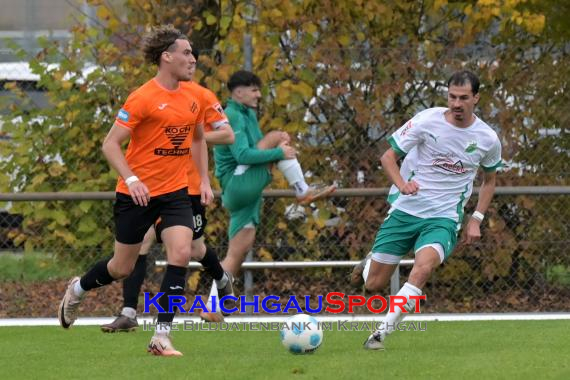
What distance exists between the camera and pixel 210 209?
39.4 feet

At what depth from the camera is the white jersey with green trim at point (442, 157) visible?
8.79m

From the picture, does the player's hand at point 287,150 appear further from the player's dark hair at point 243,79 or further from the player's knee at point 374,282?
the player's knee at point 374,282

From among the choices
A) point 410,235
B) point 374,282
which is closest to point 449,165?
point 410,235

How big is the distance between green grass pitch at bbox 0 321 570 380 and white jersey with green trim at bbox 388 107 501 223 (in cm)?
93

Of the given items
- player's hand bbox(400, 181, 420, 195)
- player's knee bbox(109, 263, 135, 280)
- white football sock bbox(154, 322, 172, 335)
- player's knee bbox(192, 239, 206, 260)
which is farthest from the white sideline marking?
white football sock bbox(154, 322, 172, 335)

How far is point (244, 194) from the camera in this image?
10648 millimetres

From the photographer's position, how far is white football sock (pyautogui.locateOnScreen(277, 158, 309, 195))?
11117 mm

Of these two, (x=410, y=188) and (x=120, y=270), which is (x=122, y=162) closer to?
(x=120, y=270)

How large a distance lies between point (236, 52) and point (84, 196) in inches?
72.4

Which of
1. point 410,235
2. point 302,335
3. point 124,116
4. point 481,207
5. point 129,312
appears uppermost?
point 124,116

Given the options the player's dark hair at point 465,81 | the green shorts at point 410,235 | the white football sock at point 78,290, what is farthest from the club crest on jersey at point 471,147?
the white football sock at point 78,290

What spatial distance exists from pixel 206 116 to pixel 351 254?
300 centimetres

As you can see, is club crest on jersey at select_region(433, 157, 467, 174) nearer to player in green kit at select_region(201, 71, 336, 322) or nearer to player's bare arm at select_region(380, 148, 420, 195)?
player's bare arm at select_region(380, 148, 420, 195)

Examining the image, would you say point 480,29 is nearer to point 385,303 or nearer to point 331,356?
point 385,303
